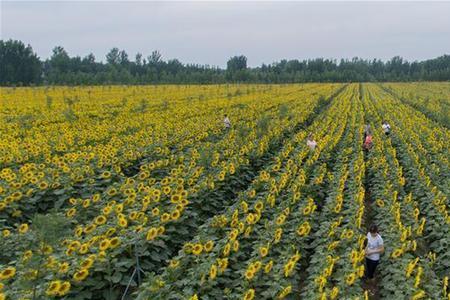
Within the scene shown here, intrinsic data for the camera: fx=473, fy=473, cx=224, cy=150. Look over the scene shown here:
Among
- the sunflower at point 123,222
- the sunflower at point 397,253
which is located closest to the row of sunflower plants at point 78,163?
the sunflower at point 123,222

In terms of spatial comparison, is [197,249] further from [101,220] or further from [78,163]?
[78,163]

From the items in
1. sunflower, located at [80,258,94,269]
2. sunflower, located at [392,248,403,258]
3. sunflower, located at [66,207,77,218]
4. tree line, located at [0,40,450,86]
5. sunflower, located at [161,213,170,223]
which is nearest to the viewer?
sunflower, located at [80,258,94,269]

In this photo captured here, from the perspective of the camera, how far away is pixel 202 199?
7824mm

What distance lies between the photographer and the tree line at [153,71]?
197ft

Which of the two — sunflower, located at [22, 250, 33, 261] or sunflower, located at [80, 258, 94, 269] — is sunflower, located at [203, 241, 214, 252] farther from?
sunflower, located at [22, 250, 33, 261]

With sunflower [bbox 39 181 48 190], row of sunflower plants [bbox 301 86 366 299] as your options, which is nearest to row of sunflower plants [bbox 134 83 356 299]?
row of sunflower plants [bbox 301 86 366 299]

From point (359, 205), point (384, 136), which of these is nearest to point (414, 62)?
point (384, 136)

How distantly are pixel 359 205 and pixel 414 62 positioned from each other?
448ft

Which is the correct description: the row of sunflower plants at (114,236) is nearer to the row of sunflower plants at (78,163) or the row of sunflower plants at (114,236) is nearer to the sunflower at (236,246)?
the sunflower at (236,246)

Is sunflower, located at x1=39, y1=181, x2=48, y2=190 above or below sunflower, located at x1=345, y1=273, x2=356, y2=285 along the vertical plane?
above

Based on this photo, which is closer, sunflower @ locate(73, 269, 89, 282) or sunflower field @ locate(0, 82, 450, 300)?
sunflower @ locate(73, 269, 89, 282)

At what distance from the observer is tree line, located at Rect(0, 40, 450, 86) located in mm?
60125

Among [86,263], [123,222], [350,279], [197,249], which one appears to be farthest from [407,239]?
[86,263]

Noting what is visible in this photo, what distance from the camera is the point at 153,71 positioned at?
79000mm
